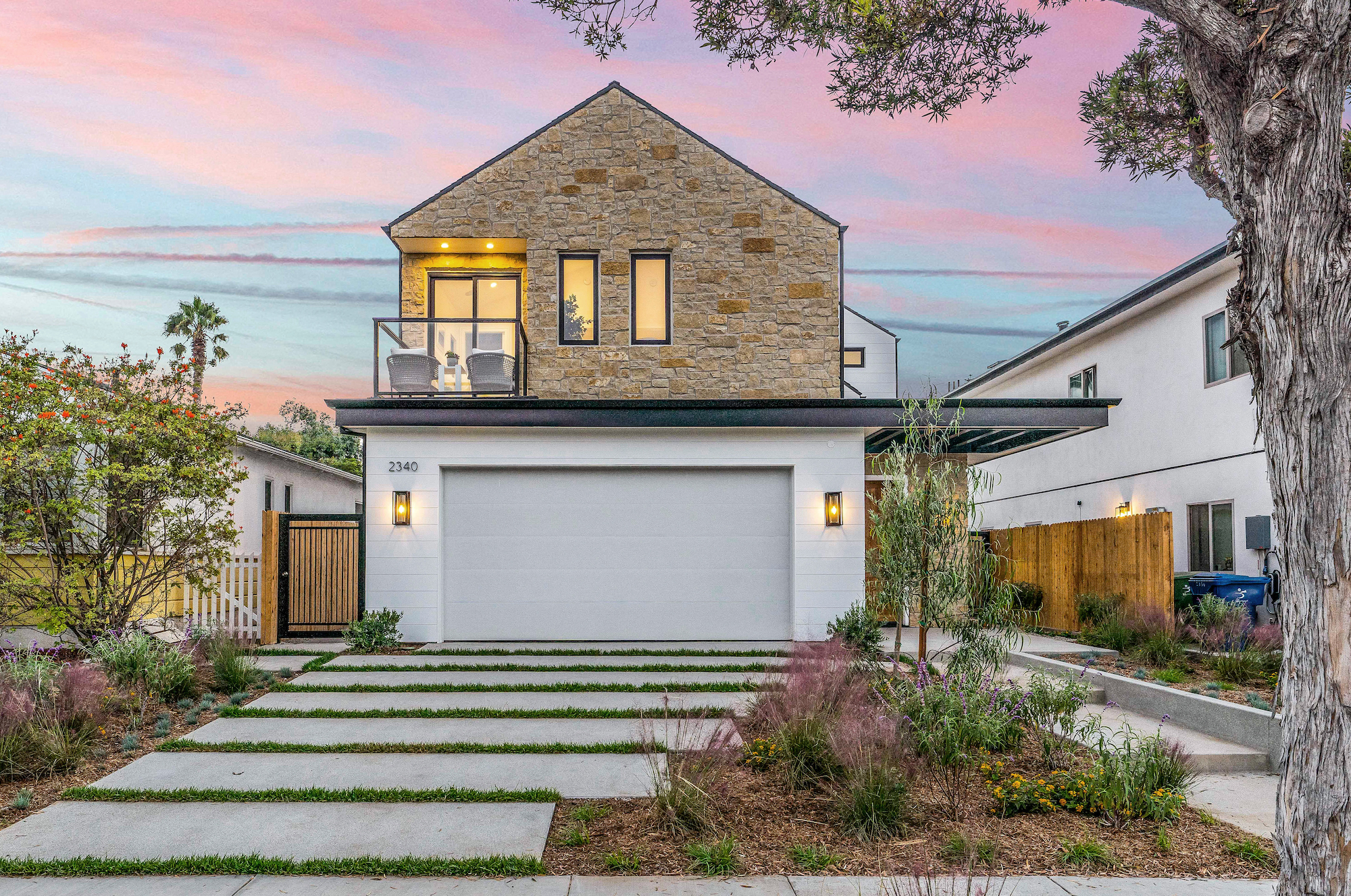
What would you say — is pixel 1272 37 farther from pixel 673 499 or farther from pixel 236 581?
pixel 236 581

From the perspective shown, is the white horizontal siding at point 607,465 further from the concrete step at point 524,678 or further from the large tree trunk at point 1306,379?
the large tree trunk at point 1306,379

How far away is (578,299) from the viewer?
41.7 ft

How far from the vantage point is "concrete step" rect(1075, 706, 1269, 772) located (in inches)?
237

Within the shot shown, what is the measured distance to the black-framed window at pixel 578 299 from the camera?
12.6m

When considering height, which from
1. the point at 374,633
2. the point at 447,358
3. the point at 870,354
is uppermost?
the point at 870,354

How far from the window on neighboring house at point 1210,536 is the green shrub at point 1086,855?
9476 millimetres

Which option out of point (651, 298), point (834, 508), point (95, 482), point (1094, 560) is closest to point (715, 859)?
point (834, 508)

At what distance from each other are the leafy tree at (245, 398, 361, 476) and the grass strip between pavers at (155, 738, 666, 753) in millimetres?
24886

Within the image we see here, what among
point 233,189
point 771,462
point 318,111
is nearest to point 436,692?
point 771,462

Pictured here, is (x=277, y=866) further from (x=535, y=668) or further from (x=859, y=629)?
→ (x=859, y=629)

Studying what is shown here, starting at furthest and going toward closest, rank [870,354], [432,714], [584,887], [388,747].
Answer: [870,354]
[432,714]
[388,747]
[584,887]

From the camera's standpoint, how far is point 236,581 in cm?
1123

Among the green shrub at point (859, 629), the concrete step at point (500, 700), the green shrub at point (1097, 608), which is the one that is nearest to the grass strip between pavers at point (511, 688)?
the concrete step at point (500, 700)

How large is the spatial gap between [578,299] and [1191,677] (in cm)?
950
